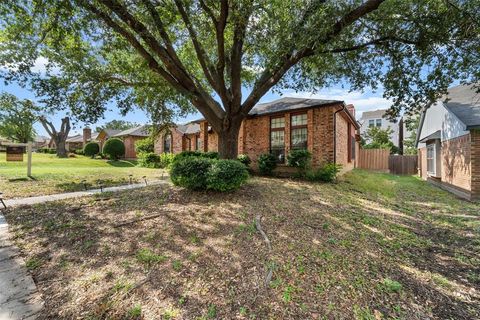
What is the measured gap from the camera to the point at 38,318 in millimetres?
2186

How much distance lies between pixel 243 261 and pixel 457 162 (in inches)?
429

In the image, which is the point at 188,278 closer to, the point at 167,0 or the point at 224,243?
the point at 224,243

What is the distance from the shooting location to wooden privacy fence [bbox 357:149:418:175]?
18375 millimetres

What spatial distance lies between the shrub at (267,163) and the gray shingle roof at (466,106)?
6.76 metres

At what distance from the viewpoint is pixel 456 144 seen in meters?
9.46

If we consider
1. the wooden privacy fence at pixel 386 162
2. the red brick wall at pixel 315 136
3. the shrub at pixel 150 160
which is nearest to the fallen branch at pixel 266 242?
the red brick wall at pixel 315 136

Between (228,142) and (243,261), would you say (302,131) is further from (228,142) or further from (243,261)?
(243,261)

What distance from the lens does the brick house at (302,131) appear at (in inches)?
415

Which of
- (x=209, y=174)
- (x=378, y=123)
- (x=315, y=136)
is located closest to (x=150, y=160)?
(x=315, y=136)

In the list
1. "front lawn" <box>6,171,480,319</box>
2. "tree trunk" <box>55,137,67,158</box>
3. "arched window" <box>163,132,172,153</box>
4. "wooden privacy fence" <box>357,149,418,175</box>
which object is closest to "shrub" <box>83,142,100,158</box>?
"tree trunk" <box>55,137,67,158</box>

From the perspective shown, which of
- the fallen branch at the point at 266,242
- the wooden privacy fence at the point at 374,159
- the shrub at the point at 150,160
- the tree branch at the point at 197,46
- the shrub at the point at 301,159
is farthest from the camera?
the shrub at the point at 150,160

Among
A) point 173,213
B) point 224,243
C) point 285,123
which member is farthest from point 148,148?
point 224,243

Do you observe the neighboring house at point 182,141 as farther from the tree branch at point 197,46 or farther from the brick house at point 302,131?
the tree branch at point 197,46

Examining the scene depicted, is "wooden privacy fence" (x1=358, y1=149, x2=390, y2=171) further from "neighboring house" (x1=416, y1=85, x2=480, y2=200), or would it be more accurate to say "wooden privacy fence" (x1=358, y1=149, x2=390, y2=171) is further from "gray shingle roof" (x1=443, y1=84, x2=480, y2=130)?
"gray shingle roof" (x1=443, y1=84, x2=480, y2=130)
